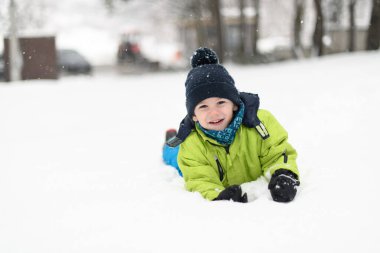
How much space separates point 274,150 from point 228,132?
0.97ft

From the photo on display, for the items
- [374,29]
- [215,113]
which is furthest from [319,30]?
[215,113]

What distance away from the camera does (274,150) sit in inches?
101

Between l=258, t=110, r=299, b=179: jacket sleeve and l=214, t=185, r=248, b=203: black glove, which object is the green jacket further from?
l=214, t=185, r=248, b=203: black glove

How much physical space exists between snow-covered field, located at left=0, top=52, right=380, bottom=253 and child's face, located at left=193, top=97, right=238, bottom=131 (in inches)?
16.3

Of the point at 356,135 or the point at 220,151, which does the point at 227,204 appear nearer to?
the point at 220,151

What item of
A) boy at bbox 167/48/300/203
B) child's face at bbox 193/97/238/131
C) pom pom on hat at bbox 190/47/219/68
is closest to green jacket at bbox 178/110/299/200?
boy at bbox 167/48/300/203

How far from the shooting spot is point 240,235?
181 cm

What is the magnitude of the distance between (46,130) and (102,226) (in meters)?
3.67

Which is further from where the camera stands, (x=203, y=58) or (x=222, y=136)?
(x=203, y=58)

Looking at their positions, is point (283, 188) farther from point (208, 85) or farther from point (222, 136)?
point (208, 85)

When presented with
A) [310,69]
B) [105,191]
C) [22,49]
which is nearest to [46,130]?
[105,191]

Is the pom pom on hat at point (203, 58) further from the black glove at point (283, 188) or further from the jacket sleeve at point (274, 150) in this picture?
the black glove at point (283, 188)

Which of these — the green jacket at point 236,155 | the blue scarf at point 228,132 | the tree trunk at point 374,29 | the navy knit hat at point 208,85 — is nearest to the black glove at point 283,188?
the green jacket at point 236,155

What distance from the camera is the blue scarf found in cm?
253
